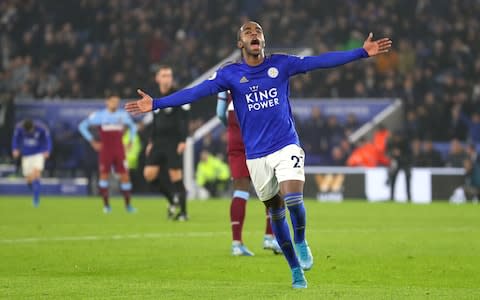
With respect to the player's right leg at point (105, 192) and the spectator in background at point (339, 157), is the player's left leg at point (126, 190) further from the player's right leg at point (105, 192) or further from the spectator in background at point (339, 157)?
the spectator in background at point (339, 157)

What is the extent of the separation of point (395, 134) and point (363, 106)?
2.71 meters

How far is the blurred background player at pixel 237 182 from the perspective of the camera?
13750mm

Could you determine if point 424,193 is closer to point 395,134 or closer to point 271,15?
point 395,134

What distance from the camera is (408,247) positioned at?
1464cm

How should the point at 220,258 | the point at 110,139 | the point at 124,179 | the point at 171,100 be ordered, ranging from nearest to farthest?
the point at 171,100
the point at 220,258
the point at 124,179
the point at 110,139

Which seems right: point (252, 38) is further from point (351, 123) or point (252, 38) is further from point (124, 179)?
point (351, 123)

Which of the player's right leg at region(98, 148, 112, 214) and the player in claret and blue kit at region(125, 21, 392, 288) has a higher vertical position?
the player in claret and blue kit at region(125, 21, 392, 288)

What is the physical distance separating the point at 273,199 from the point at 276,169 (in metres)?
0.36

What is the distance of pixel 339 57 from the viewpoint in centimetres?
1001

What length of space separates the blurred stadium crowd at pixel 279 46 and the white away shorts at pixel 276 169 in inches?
743

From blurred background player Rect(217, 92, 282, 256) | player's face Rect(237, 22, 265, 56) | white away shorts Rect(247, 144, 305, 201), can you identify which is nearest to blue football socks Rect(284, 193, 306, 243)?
white away shorts Rect(247, 144, 305, 201)

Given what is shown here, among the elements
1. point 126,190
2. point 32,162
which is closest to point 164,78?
point 126,190

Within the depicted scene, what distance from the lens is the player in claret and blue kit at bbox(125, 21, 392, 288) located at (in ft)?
33.0

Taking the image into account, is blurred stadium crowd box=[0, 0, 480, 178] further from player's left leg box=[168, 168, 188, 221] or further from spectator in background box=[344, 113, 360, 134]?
player's left leg box=[168, 168, 188, 221]
